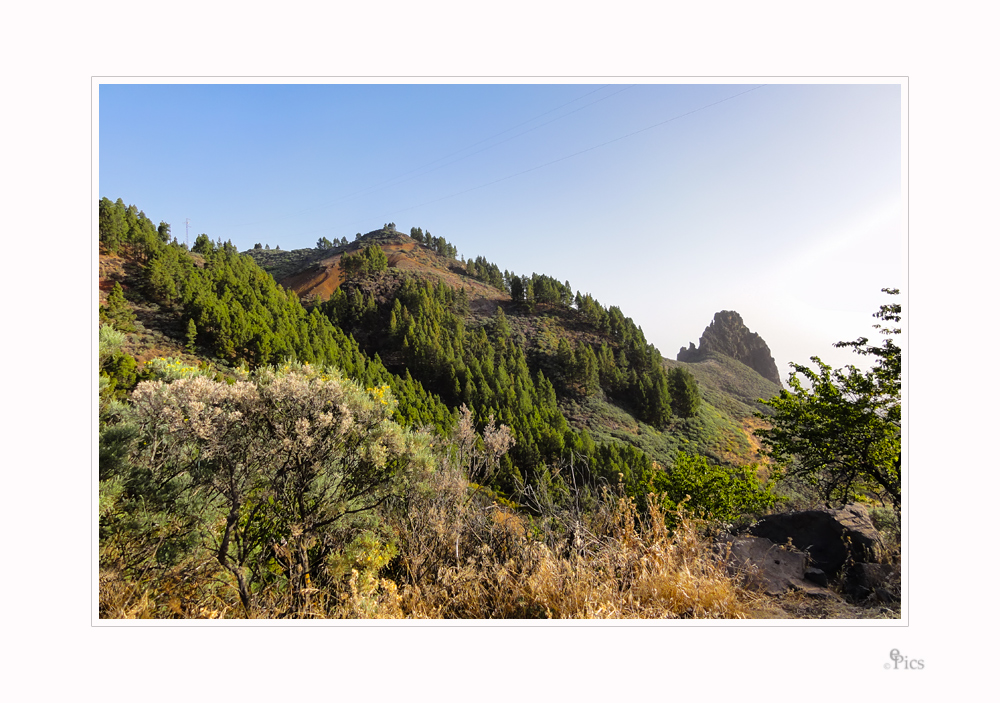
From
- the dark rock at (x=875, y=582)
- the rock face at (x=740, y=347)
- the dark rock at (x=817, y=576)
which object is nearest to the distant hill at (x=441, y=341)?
the dark rock at (x=817, y=576)

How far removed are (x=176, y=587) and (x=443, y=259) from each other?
32.0m

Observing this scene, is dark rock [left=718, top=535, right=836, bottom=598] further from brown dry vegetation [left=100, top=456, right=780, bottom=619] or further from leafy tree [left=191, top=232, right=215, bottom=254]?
leafy tree [left=191, top=232, right=215, bottom=254]

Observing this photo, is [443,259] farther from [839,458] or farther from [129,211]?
[839,458]

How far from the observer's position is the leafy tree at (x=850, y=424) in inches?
238

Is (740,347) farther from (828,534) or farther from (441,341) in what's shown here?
(828,534)

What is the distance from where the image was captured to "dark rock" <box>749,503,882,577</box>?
10.0 ft

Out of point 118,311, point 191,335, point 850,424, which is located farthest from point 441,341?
point 850,424

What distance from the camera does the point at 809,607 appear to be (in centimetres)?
248

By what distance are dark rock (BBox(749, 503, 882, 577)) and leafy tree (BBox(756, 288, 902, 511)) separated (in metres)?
2.09

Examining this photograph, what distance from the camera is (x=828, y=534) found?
3.49m

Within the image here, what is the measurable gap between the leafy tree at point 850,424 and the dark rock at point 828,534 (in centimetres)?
209

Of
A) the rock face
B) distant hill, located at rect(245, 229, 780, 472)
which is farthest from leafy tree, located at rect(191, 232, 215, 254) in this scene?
the rock face

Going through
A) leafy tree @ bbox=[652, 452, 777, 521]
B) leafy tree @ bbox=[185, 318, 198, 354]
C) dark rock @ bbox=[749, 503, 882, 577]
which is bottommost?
leafy tree @ bbox=[652, 452, 777, 521]

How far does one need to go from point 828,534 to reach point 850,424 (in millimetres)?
4480
